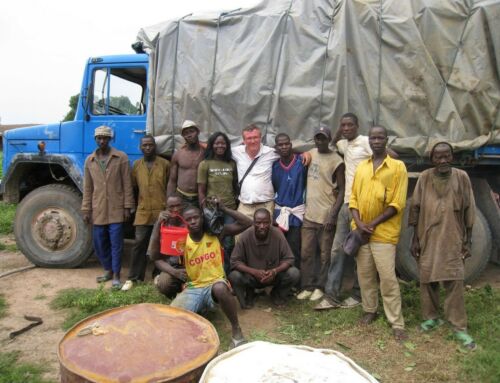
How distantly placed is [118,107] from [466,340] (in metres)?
4.33

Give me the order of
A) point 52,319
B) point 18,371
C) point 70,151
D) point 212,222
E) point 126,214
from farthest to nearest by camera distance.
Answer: point 70,151 → point 126,214 → point 52,319 → point 212,222 → point 18,371

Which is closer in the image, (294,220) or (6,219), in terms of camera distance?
(294,220)

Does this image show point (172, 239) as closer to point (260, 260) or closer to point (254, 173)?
point (260, 260)

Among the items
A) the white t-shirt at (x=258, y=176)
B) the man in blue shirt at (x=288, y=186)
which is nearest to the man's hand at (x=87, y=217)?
the white t-shirt at (x=258, y=176)

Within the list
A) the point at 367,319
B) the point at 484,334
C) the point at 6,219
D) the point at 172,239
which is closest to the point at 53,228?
the point at 172,239

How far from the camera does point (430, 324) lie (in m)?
3.50

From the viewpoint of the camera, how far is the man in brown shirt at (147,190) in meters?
4.65

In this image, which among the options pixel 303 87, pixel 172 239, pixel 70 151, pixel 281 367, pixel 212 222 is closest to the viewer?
pixel 281 367

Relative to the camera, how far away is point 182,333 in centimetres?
221

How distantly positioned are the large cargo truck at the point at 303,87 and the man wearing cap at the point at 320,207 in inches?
16.2

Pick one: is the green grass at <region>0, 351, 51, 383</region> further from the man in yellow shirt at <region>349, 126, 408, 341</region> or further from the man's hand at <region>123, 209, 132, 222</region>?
the man in yellow shirt at <region>349, 126, 408, 341</region>

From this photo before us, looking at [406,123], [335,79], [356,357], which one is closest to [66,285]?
[356,357]

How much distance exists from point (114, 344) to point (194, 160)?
8.63 ft

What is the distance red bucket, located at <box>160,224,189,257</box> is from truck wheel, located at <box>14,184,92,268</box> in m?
1.97
